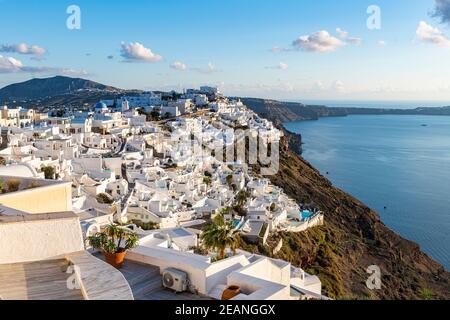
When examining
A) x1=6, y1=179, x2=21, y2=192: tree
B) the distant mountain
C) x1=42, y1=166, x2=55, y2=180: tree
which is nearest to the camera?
x1=6, y1=179, x2=21, y2=192: tree

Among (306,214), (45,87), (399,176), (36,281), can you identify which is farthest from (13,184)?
(45,87)

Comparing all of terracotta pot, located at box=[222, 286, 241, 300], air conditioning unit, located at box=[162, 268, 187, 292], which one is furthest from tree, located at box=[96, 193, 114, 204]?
terracotta pot, located at box=[222, 286, 241, 300]

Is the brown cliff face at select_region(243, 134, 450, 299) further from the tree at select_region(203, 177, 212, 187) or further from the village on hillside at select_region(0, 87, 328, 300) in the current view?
the tree at select_region(203, 177, 212, 187)

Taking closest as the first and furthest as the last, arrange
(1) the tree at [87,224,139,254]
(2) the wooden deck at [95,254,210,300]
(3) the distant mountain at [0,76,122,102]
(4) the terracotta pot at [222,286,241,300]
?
(4) the terracotta pot at [222,286,241,300] < (2) the wooden deck at [95,254,210,300] < (1) the tree at [87,224,139,254] < (3) the distant mountain at [0,76,122,102]

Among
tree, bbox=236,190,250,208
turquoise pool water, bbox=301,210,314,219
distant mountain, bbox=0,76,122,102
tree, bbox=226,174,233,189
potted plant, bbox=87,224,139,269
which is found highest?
distant mountain, bbox=0,76,122,102

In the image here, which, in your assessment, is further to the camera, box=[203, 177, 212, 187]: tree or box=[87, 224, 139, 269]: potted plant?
box=[203, 177, 212, 187]: tree

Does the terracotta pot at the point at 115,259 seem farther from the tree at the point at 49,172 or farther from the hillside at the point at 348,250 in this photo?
the tree at the point at 49,172

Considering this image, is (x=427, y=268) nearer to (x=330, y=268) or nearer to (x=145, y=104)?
(x=330, y=268)

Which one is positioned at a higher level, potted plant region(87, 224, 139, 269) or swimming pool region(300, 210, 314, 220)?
potted plant region(87, 224, 139, 269)
